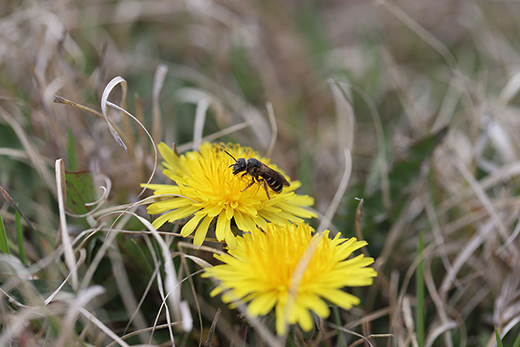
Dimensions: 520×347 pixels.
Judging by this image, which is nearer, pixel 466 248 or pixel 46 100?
pixel 466 248

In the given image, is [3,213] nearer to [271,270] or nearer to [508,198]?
[271,270]


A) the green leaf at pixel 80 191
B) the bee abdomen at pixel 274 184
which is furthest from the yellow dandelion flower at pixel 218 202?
the green leaf at pixel 80 191

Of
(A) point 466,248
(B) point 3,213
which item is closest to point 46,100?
(B) point 3,213

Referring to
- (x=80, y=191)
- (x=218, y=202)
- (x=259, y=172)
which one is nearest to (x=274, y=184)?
(x=259, y=172)

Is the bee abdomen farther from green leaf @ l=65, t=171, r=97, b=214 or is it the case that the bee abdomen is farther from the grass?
green leaf @ l=65, t=171, r=97, b=214

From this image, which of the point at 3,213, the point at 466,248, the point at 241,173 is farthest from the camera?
the point at 466,248

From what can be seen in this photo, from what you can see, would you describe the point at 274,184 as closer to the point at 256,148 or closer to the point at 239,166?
the point at 239,166
